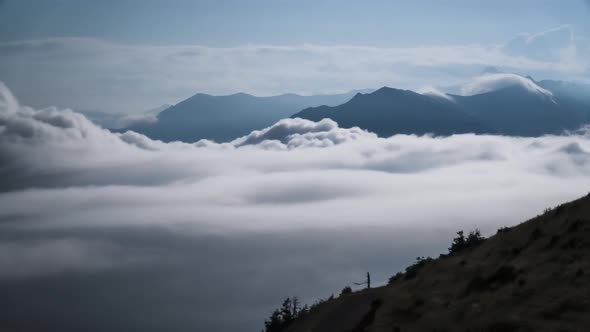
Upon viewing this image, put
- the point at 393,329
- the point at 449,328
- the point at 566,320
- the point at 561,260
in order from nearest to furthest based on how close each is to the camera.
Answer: the point at 566,320 → the point at 449,328 → the point at 561,260 → the point at 393,329

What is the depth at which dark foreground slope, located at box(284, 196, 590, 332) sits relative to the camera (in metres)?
24.3

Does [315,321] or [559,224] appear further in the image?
[315,321]

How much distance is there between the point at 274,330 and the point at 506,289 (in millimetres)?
37872

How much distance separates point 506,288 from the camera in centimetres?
2862

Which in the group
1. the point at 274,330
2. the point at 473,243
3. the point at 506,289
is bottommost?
the point at 274,330

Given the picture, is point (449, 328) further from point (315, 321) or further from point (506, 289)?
point (315, 321)

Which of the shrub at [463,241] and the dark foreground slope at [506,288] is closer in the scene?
the dark foreground slope at [506,288]

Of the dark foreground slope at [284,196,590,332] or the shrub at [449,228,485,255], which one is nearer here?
the dark foreground slope at [284,196,590,332]

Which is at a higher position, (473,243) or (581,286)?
(473,243)

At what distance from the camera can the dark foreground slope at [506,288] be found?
24266 millimetres

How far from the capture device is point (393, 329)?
3203 centimetres

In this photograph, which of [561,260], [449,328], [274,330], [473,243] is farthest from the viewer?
[274,330]

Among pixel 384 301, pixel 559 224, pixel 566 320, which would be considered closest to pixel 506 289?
pixel 566 320

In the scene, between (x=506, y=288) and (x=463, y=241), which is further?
(x=463, y=241)
